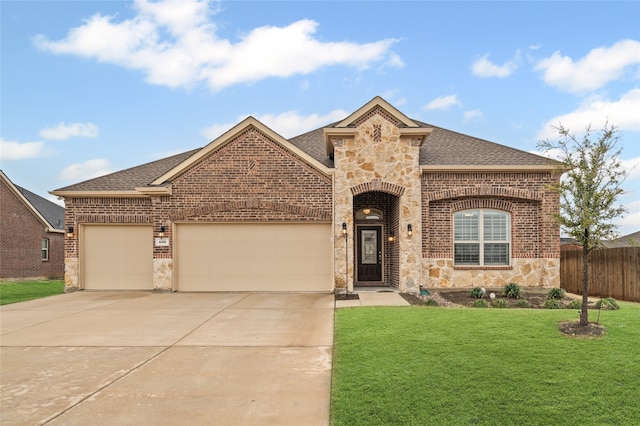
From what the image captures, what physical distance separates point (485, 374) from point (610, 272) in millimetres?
10486

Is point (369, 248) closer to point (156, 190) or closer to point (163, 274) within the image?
point (163, 274)

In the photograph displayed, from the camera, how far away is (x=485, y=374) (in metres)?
5.24

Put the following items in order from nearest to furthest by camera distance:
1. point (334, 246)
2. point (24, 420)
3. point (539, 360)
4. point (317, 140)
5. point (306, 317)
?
1. point (24, 420)
2. point (539, 360)
3. point (306, 317)
4. point (334, 246)
5. point (317, 140)

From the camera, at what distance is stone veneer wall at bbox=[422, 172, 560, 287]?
545 inches

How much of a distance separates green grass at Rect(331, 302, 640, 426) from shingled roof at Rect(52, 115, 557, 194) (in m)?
7.19

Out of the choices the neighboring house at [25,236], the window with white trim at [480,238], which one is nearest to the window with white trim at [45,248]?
the neighboring house at [25,236]

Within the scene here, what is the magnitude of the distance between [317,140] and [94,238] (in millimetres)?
9158

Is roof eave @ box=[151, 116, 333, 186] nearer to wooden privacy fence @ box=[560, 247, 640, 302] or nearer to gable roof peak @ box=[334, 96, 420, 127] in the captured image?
gable roof peak @ box=[334, 96, 420, 127]

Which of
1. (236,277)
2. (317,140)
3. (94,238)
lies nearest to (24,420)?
(236,277)

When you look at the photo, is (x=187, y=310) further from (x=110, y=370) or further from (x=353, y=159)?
(x=353, y=159)

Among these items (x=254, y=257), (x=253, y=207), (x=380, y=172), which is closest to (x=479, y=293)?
(x=380, y=172)

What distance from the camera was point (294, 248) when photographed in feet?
46.1

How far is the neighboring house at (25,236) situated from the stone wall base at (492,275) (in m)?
22.4

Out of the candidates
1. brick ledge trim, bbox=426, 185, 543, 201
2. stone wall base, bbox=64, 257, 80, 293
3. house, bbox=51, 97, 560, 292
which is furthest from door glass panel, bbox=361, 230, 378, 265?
stone wall base, bbox=64, 257, 80, 293
